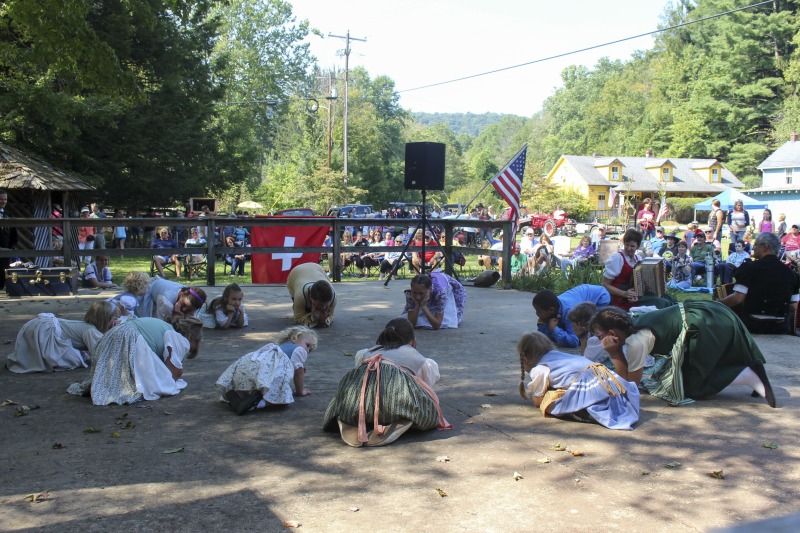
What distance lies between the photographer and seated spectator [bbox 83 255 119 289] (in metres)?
13.0

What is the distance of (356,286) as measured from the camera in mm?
13430

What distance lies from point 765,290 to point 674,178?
6522cm

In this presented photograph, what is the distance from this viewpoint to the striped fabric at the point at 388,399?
16.5 feet

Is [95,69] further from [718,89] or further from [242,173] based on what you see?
[718,89]

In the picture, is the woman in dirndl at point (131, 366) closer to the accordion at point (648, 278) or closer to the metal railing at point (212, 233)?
the accordion at point (648, 278)

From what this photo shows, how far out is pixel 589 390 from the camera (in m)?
5.44

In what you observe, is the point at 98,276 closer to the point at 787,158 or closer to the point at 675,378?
the point at 675,378

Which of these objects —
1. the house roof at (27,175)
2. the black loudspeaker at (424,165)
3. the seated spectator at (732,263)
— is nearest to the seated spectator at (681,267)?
the seated spectator at (732,263)

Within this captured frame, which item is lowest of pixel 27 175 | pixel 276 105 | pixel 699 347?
pixel 699 347

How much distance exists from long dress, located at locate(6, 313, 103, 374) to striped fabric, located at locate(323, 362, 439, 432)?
9.95 feet

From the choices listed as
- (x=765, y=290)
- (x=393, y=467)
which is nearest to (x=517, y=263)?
(x=765, y=290)

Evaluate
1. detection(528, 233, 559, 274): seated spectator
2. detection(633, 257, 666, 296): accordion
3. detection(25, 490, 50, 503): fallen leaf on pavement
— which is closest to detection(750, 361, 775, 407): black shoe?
detection(633, 257, 666, 296): accordion

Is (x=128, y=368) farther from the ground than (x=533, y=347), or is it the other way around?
(x=533, y=347)

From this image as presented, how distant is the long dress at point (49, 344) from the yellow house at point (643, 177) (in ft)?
193
